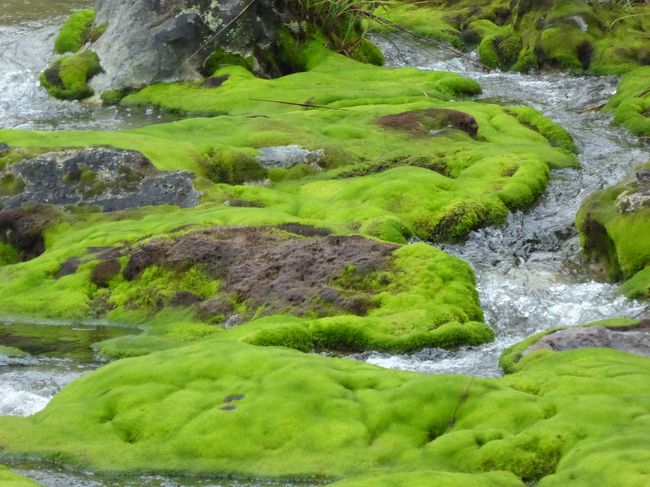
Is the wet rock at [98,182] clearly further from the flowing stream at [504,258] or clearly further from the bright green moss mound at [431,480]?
the bright green moss mound at [431,480]

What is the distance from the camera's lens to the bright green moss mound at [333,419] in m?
10.6

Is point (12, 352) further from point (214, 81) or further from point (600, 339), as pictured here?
point (214, 81)

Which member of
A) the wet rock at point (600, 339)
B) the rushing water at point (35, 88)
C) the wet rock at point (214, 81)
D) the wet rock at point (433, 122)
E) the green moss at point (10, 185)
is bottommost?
the rushing water at point (35, 88)

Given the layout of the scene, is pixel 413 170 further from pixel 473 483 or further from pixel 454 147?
pixel 473 483

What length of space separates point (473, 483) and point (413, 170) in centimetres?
1389

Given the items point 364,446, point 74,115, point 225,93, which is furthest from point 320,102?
point 364,446

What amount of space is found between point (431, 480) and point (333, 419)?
2.26 meters

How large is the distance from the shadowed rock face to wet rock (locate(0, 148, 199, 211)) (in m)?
12.2

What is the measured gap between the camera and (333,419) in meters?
11.6

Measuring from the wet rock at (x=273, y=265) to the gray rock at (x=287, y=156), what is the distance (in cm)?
519

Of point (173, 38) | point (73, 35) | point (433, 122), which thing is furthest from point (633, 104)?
point (73, 35)

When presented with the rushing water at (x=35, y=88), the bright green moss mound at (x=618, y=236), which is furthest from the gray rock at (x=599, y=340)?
the rushing water at (x=35, y=88)

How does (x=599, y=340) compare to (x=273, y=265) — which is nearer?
(x=599, y=340)

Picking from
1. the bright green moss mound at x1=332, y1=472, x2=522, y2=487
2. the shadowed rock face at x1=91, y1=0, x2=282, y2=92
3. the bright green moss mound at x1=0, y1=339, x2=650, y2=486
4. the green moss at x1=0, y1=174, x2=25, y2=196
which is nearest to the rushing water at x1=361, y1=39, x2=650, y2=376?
the bright green moss mound at x1=0, y1=339, x2=650, y2=486
